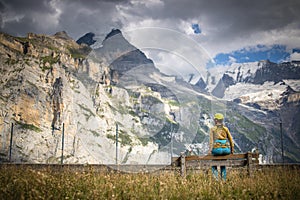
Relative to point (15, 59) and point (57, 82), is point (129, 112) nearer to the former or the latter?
point (57, 82)

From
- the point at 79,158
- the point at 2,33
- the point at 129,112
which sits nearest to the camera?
the point at 129,112

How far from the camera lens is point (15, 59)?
160125 millimetres

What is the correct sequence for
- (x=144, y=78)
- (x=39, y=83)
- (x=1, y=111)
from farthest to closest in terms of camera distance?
1. (x=39, y=83)
2. (x=1, y=111)
3. (x=144, y=78)

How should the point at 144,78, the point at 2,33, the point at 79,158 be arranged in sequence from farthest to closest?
the point at 2,33
the point at 79,158
the point at 144,78

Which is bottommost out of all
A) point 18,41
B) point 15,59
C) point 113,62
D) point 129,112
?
point 129,112

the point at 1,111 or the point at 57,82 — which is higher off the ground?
the point at 57,82

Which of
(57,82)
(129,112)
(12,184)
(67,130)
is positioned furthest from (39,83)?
(12,184)

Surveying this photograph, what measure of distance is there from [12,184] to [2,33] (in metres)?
199

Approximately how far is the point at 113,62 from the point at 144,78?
282 cm

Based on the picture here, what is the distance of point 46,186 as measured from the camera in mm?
7086

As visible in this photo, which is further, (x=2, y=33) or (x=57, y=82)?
(x=2, y=33)

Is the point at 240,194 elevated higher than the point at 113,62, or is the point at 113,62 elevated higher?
the point at 113,62

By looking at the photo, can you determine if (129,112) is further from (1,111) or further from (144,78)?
(1,111)

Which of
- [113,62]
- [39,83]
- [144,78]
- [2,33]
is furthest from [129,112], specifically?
[2,33]
